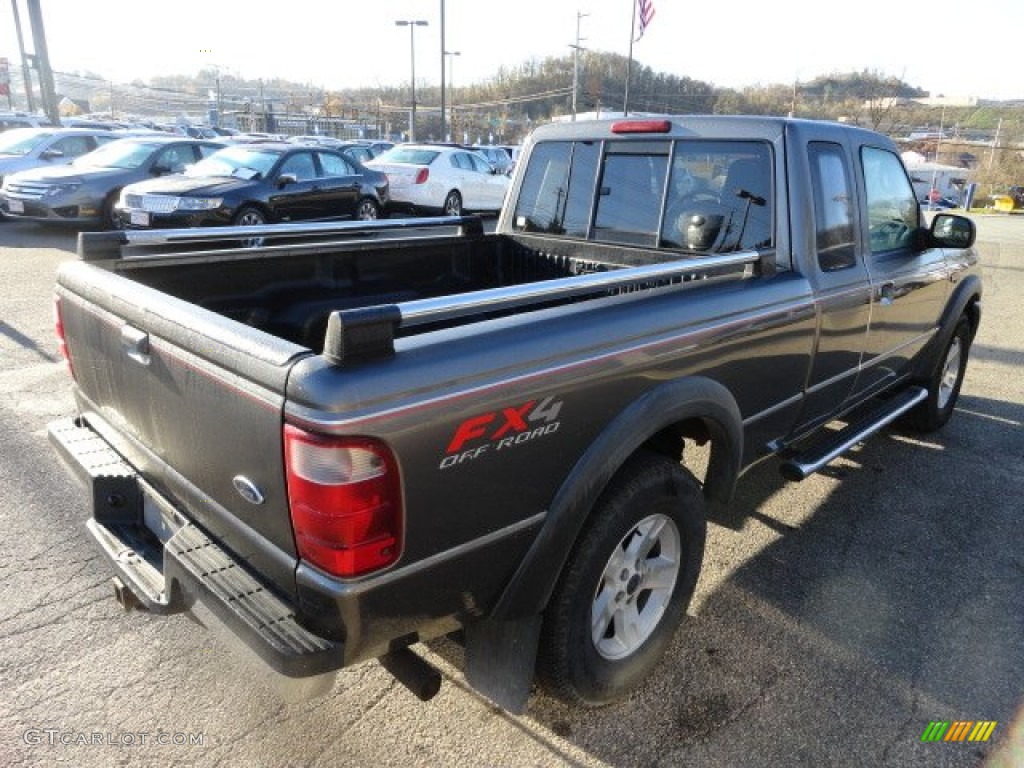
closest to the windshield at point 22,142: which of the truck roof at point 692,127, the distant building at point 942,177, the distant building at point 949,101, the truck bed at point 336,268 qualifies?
the truck bed at point 336,268

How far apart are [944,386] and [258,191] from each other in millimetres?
9632

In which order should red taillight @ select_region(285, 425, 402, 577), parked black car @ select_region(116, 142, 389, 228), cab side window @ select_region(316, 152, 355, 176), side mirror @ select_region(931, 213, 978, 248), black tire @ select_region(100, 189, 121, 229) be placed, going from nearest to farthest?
red taillight @ select_region(285, 425, 402, 577) → side mirror @ select_region(931, 213, 978, 248) → parked black car @ select_region(116, 142, 389, 228) → black tire @ select_region(100, 189, 121, 229) → cab side window @ select_region(316, 152, 355, 176)

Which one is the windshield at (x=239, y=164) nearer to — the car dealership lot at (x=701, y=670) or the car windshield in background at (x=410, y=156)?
the car windshield in background at (x=410, y=156)

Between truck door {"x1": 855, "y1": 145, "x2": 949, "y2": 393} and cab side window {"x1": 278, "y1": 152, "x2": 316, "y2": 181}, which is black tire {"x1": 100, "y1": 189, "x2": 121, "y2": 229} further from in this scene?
truck door {"x1": 855, "y1": 145, "x2": 949, "y2": 393}

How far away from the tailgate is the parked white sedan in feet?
44.8

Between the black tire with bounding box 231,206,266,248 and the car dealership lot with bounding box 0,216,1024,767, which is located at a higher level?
the black tire with bounding box 231,206,266,248

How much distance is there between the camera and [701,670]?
2.82 meters

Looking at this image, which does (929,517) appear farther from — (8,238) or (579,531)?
(8,238)

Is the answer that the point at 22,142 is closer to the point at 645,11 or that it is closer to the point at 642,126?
the point at 642,126

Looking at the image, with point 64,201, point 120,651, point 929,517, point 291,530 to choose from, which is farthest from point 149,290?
point 64,201

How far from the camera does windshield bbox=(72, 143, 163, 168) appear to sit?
12.9 metres

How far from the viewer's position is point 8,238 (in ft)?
41.3

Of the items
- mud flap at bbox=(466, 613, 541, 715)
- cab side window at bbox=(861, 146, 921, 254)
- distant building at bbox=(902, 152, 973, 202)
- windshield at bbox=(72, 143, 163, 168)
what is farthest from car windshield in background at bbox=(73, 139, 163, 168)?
distant building at bbox=(902, 152, 973, 202)

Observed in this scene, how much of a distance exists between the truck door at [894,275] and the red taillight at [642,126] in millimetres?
1092
